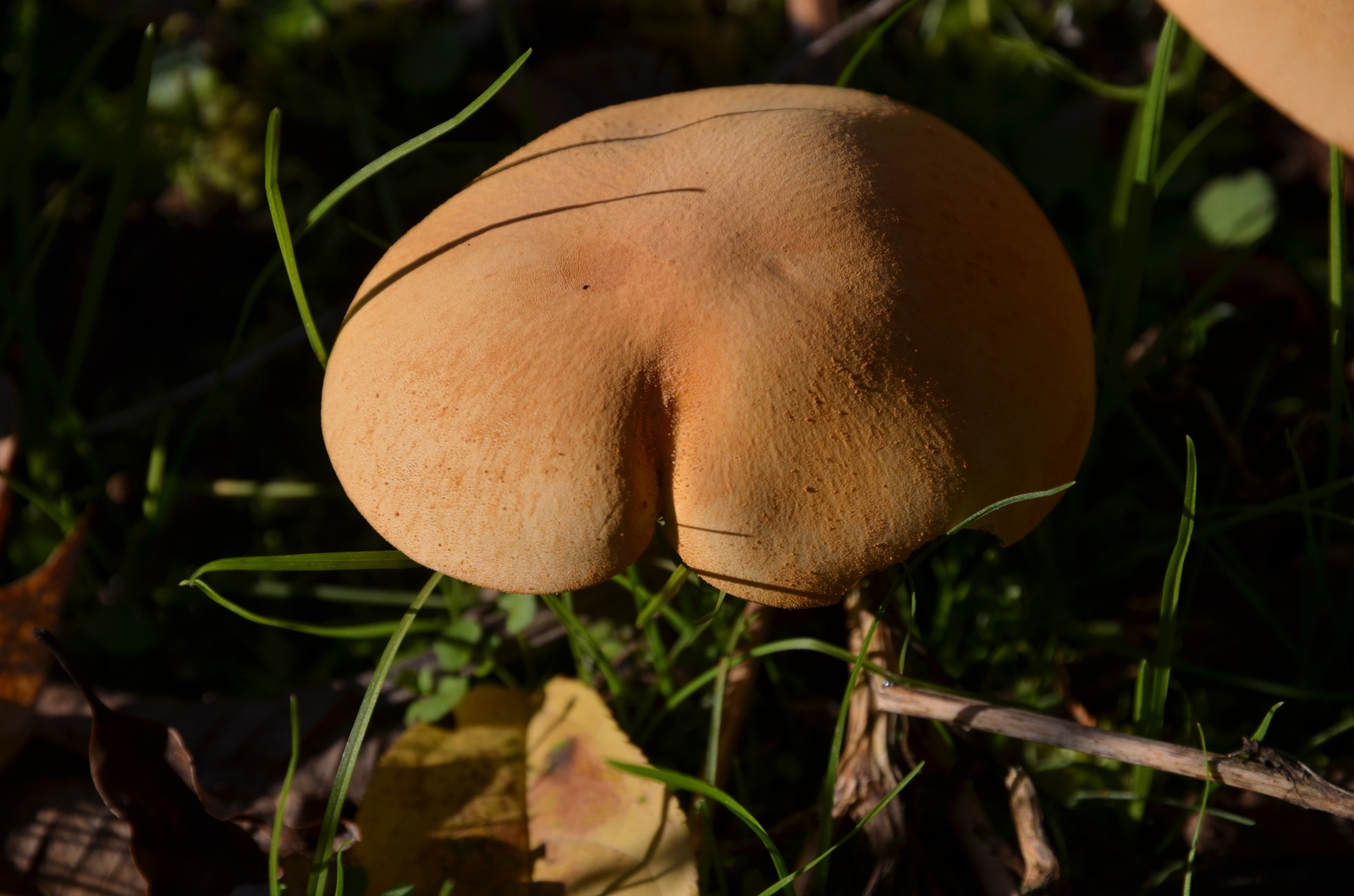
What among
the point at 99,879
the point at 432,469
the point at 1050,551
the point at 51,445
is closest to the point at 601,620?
the point at 432,469

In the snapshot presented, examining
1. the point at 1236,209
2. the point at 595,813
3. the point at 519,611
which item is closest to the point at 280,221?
the point at 519,611

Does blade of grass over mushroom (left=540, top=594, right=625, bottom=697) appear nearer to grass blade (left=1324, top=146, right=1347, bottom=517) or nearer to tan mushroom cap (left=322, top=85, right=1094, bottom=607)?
tan mushroom cap (left=322, top=85, right=1094, bottom=607)

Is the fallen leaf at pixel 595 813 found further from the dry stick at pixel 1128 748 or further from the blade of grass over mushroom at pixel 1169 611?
the blade of grass over mushroom at pixel 1169 611

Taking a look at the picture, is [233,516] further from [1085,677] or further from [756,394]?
[1085,677]

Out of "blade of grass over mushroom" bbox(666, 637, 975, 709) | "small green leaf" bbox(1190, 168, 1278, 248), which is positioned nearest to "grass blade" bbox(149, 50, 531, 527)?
"blade of grass over mushroom" bbox(666, 637, 975, 709)

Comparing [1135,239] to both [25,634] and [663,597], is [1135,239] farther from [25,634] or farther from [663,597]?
[25,634]
